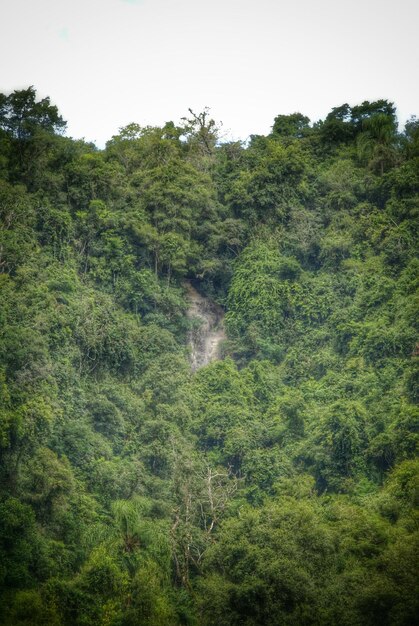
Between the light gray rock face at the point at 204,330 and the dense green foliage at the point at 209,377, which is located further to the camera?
the light gray rock face at the point at 204,330

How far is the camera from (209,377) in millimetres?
33156

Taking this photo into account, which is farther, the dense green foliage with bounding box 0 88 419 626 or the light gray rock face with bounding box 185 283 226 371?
the light gray rock face with bounding box 185 283 226 371

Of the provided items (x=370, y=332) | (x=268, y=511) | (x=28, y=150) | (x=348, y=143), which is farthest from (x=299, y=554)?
(x=348, y=143)

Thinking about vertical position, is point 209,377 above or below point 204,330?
below

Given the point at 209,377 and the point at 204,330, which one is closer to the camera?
the point at 209,377

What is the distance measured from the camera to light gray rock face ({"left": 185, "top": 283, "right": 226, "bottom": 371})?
115ft

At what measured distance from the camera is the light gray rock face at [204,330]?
3500 cm

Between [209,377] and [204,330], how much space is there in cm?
327

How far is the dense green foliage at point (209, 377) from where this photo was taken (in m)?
23.2

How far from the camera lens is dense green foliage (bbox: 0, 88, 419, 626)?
2325 centimetres

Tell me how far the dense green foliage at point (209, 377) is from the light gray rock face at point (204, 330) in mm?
609

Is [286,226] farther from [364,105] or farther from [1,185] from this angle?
[1,185]

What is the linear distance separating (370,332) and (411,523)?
948 cm

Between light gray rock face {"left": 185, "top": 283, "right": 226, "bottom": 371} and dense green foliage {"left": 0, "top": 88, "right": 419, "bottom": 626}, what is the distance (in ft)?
2.00
